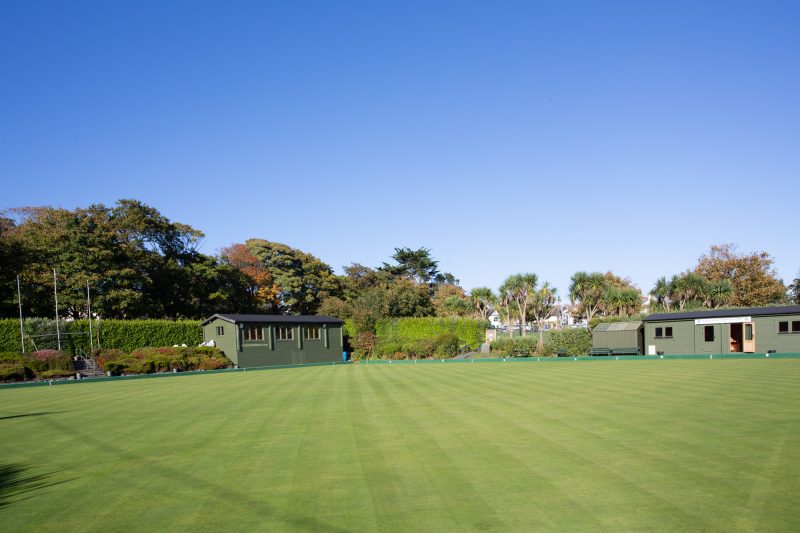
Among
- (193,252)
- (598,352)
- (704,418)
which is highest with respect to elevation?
(193,252)

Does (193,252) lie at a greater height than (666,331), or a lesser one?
greater

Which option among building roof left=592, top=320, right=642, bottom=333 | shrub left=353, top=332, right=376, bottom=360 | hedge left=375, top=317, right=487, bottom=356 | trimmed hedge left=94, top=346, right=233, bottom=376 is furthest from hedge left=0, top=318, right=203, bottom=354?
building roof left=592, top=320, right=642, bottom=333

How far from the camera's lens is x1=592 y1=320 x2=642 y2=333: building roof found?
36.0 metres

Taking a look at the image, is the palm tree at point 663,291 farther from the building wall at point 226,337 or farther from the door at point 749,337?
the building wall at point 226,337

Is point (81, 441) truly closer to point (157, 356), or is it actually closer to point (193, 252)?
point (157, 356)

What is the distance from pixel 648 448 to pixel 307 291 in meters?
54.8

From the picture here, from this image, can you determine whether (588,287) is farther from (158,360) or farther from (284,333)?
(158,360)

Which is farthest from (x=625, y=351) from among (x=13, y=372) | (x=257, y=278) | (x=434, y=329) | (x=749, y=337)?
(x=257, y=278)

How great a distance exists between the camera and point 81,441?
1004cm

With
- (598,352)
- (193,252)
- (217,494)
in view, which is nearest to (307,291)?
(193,252)

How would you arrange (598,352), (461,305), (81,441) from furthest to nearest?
(461,305), (598,352), (81,441)

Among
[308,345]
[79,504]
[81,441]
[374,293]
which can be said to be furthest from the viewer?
[374,293]

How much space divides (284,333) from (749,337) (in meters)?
29.8

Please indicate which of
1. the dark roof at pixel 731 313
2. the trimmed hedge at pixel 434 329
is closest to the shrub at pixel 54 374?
the trimmed hedge at pixel 434 329
